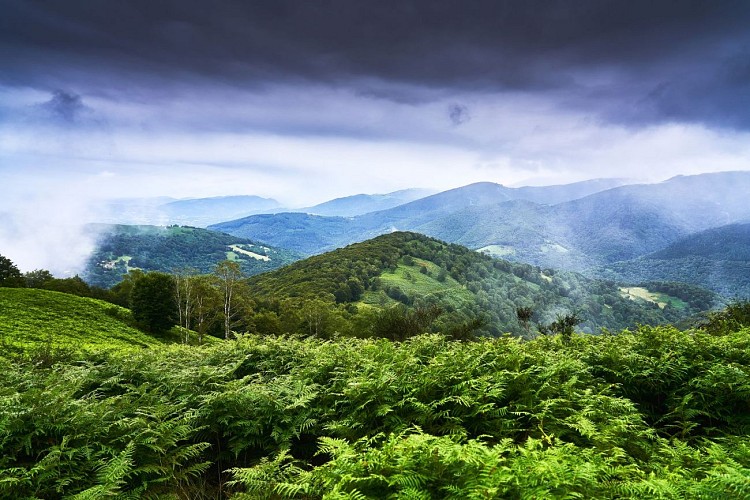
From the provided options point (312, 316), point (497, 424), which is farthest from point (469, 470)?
point (312, 316)

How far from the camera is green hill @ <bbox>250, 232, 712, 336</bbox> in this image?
133250 mm

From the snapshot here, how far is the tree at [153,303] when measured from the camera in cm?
5425

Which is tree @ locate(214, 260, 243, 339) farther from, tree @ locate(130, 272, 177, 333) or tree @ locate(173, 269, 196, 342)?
tree @ locate(130, 272, 177, 333)

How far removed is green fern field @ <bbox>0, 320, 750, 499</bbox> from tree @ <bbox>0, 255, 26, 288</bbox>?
77857mm

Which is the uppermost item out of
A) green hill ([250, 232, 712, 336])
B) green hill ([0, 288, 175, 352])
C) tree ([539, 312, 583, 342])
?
green hill ([0, 288, 175, 352])

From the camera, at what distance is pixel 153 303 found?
54812 mm

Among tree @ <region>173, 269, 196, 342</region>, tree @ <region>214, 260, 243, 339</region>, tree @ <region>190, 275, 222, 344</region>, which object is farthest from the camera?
tree @ <region>214, 260, 243, 339</region>

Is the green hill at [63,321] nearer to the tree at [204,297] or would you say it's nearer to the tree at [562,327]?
the tree at [204,297]

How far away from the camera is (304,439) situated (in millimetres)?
6969

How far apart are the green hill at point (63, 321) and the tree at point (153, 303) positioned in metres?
1.96

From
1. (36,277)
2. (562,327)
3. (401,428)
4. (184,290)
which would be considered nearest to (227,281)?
(184,290)

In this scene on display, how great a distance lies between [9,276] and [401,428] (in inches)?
3639

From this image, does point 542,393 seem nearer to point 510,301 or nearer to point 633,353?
point 633,353

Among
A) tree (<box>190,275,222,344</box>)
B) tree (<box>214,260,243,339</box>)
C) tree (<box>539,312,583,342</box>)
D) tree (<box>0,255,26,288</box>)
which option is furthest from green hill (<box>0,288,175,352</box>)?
tree (<box>539,312,583,342</box>)
